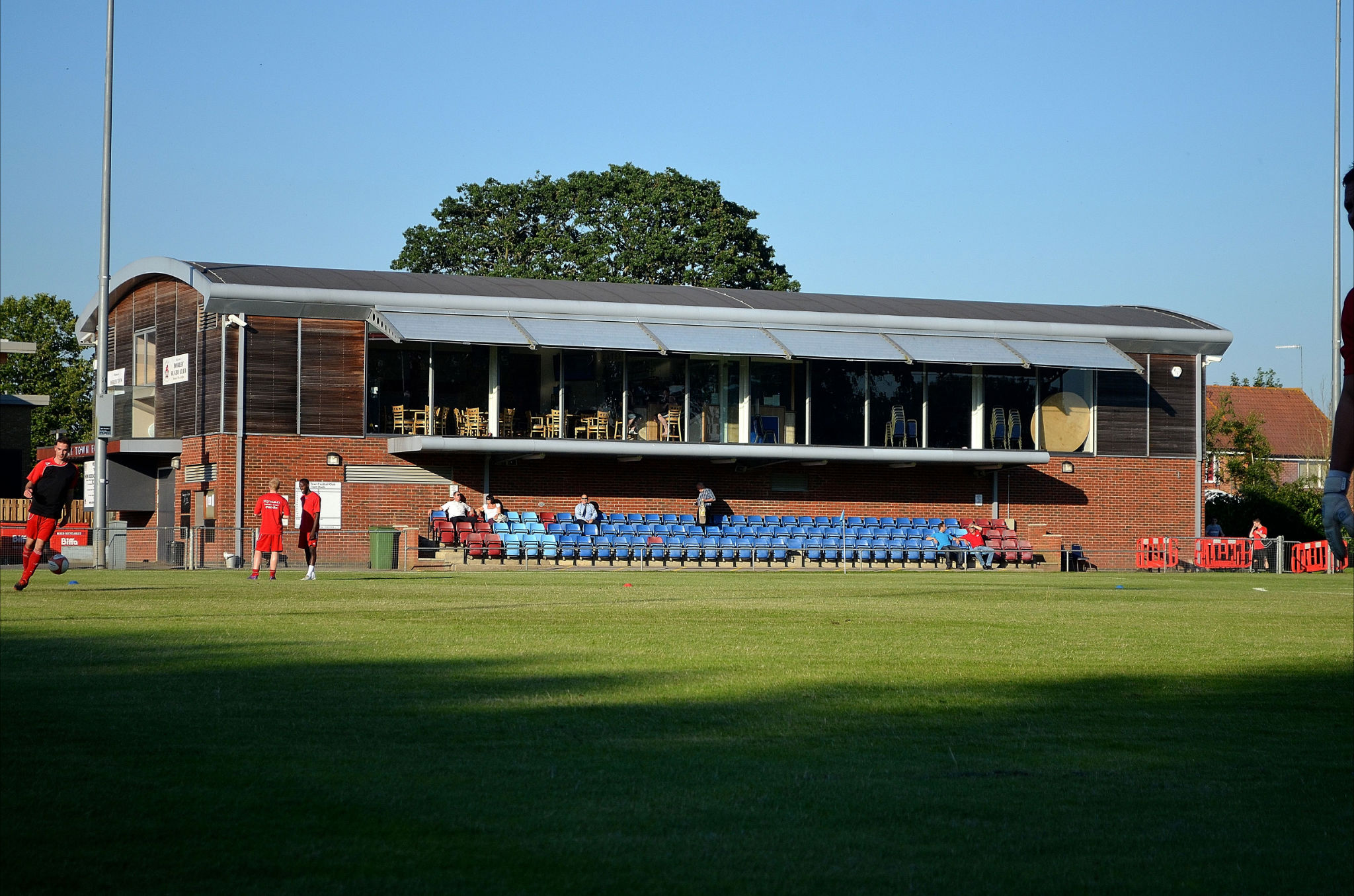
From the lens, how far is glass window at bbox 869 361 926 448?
41.3 m

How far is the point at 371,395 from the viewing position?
3784 cm

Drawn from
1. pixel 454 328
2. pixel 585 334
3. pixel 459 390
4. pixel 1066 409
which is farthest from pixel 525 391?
pixel 1066 409

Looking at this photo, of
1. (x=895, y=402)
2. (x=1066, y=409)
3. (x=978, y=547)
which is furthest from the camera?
(x=1066, y=409)

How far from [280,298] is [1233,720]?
31371mm

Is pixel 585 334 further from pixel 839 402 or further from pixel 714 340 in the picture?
pixel 839 402

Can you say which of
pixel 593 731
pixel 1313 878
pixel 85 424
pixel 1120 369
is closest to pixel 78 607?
pixel 593 731

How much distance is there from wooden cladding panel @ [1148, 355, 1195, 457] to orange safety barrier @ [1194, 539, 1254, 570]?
4.63 m

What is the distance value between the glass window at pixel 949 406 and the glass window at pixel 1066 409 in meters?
2.25

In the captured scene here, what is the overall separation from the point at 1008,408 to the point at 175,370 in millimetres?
22565

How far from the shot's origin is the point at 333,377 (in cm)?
3738

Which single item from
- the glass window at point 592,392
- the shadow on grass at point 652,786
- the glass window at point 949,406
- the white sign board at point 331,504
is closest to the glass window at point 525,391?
the glass window at point 592,392

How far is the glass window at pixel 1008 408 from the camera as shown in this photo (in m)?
42.1

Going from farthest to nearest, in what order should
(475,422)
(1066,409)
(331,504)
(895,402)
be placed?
(1066,409) → (895,402) → (475,422) → (331,504)

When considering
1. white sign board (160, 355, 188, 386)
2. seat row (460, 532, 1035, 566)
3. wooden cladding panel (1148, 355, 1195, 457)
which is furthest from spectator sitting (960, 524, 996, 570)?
white sign board (160, 355, 188, 386)
